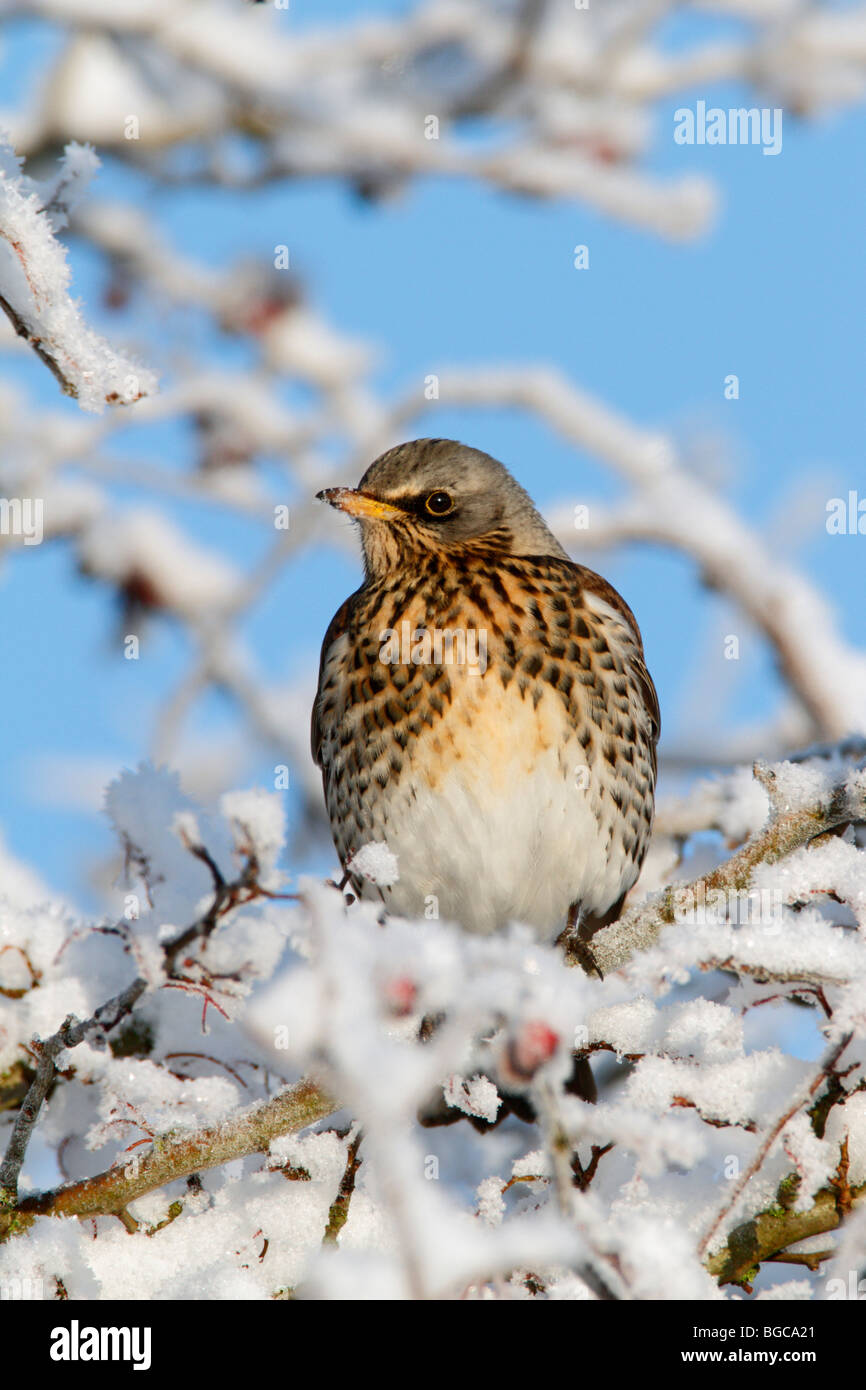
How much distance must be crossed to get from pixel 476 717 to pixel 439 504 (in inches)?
35.1

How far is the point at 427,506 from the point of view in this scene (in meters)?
4.32

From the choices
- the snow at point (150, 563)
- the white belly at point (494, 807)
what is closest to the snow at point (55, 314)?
the white belly at point (494, 807)

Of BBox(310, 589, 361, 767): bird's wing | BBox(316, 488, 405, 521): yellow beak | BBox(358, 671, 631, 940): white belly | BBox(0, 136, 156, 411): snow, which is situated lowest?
BBox(0, 136, 156, 411): snow

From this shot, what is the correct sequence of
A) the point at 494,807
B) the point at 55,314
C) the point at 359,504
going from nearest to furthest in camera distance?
the point at 55,314 → the point at 494,807 → the point at 359,504

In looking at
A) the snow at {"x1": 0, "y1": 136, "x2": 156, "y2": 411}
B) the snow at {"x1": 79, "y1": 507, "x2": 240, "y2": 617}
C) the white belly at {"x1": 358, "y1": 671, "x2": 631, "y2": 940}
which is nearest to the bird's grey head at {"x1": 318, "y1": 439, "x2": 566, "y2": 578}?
the white belly at {"x1": 358, "y1": 671, "x2": 631, "y2": 940}

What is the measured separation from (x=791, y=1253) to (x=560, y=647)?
2012mm

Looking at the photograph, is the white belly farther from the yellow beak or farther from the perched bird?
the yellow beak

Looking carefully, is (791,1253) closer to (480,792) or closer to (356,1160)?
(356,1160)

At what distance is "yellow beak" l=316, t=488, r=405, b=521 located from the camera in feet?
13.7

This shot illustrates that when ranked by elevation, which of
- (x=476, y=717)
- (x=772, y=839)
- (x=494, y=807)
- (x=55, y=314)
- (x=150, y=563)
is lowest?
(x=772, y=839)

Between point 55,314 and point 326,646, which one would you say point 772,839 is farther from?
point 326,646

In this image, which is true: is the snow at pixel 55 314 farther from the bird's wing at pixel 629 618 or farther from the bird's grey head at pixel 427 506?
the bird's wing at pixel 629 618

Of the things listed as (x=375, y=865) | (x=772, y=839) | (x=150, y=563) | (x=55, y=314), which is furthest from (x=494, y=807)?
(x=150, y=563)

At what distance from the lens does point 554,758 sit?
3801 millimetres
